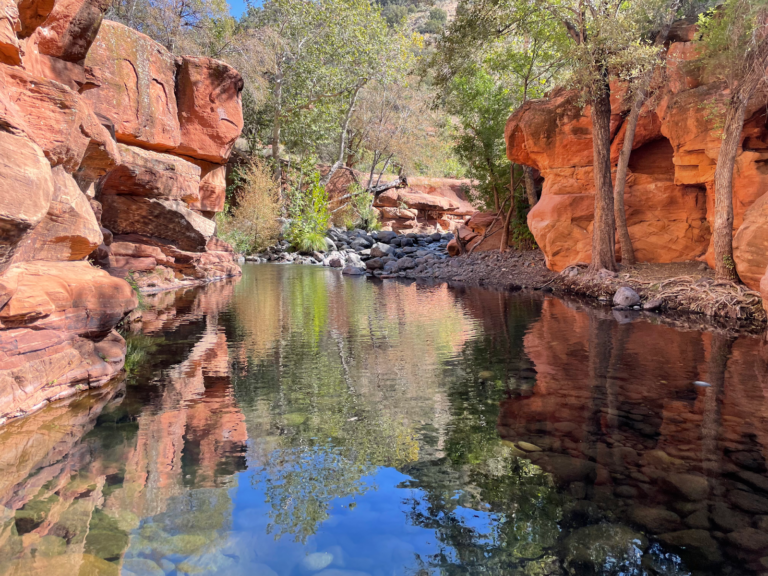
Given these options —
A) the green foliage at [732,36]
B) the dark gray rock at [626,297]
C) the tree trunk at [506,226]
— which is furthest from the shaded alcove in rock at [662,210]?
the tree trunk at [506,226]

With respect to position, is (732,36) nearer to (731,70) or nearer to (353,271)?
(731,70)

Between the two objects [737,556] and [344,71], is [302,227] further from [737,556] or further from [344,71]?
[737,556]

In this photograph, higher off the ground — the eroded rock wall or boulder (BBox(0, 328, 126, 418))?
the eroded rock wall

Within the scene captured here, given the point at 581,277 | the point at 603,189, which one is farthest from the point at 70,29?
the point at 581,277

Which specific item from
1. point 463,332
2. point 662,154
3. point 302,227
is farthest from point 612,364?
point 302,227

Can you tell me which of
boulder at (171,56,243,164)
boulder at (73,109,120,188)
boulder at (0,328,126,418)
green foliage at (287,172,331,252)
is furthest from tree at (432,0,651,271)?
green foliage at (287,172,331,252)

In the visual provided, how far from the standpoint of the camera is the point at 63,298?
5402 mm

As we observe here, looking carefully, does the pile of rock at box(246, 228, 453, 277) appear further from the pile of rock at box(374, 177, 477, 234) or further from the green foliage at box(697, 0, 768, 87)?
the green foliage at box(697, 0, 768, 87)

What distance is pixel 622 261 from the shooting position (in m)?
13.6

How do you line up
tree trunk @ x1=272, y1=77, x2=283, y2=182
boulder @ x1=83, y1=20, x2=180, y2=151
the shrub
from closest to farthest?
boulder @ x1=83, y1=20, x2=180, y2=151 → the shrub → tree trunk @ x1=272, y1=77, x2=283, y2=182

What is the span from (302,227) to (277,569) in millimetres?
26562

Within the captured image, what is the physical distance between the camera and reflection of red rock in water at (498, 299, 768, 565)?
3.25 metres

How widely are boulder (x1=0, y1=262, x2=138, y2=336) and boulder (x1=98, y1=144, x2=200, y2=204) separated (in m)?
6.24

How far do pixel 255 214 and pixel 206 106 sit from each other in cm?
1322
